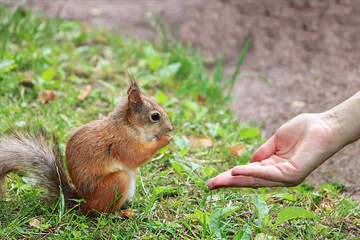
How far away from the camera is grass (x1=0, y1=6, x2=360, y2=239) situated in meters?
1.69

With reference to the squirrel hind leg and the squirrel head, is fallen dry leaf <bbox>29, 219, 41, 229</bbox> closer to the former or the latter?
the squirrel hind leg

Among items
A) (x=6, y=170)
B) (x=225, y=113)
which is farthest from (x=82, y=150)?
(x=225, y=113)

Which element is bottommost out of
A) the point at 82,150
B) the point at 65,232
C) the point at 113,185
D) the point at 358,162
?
the point at 358,162

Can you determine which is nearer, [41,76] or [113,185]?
[113,185]

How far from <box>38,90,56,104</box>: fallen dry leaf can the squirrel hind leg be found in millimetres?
1202

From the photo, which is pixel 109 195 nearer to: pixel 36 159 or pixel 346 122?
pixel 36 159

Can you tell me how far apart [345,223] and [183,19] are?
10.2 ft

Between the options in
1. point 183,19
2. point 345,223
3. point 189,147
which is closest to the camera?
point 345,223

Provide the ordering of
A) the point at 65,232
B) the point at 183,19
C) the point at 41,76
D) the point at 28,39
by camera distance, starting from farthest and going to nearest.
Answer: the point at 183,19 → the point at 28,39 → the point at 41,76 → the point at 65,232

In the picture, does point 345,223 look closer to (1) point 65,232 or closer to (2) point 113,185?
(2) point 113,185

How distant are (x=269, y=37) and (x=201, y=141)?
213cm

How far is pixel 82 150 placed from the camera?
172 cm

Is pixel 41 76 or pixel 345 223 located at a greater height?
pixel 41 76

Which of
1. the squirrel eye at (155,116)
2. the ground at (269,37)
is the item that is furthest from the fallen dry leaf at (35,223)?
the ground at (269,37)
